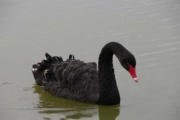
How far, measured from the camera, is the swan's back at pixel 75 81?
18.3 ft

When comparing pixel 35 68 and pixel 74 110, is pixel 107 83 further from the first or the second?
pixel 35 68

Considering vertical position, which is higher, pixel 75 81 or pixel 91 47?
pixel 91 47

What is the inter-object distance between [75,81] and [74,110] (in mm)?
422

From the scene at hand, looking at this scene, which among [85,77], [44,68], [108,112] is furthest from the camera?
[44,68]

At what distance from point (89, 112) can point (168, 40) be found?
233 centimetres

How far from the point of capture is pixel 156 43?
6.99m

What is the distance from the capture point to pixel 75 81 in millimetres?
5707

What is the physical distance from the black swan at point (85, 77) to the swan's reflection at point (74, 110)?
2.7 inches

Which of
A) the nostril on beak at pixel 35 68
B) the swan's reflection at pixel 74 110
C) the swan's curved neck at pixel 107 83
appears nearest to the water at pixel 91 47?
the swan's reflection at pixel 74 110

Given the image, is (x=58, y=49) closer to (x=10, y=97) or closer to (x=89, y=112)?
(x=10, y=97)

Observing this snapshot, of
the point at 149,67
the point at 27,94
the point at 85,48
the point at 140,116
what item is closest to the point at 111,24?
the point at 85,48

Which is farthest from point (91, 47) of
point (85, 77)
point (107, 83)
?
point (107, 83)

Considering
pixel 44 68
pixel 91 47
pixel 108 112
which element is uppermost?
pixel 91 47

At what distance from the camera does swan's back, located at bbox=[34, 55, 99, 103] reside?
5.59 meters
